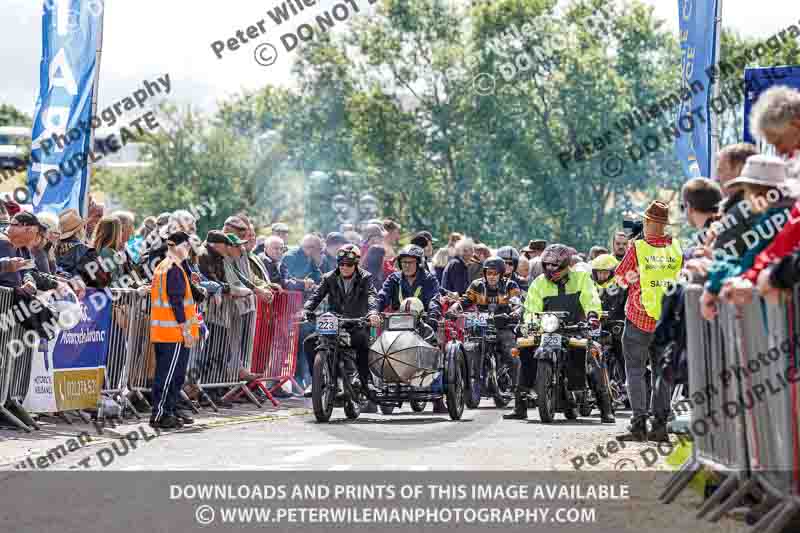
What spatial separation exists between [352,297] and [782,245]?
32.0 feet

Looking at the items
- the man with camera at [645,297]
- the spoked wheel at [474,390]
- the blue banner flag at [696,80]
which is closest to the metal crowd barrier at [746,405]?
the man with camera at [645,297]

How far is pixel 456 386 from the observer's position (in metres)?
16.4

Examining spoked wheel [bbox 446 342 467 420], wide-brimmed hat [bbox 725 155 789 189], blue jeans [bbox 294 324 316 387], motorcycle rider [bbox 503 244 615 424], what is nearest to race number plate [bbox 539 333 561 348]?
motorcycle rider [bbox 503 244 615 424]

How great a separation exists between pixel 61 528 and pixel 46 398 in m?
6.37

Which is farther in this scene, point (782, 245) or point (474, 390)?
point (474, 390)

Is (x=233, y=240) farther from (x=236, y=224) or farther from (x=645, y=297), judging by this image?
(x=645, y=297)

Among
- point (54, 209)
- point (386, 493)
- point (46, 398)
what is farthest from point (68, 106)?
point (386, 493)

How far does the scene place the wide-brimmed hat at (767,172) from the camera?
312 inches

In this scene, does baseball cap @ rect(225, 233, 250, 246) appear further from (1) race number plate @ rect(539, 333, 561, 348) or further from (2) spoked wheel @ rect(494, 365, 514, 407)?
(1) race number plate @ rect(539, 333, 561, 348)

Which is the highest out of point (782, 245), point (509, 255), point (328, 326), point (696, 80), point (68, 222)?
point (696, 80)

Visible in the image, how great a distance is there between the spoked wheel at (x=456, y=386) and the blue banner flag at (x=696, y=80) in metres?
3.27

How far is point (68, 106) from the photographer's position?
1766 cm

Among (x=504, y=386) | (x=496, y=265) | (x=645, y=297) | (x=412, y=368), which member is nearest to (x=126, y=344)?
(x=412, y=368)

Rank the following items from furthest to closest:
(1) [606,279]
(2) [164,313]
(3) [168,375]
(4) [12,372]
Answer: (1) [606,279], (2) [164,313], (3) [168,375], (4) [12,372]
